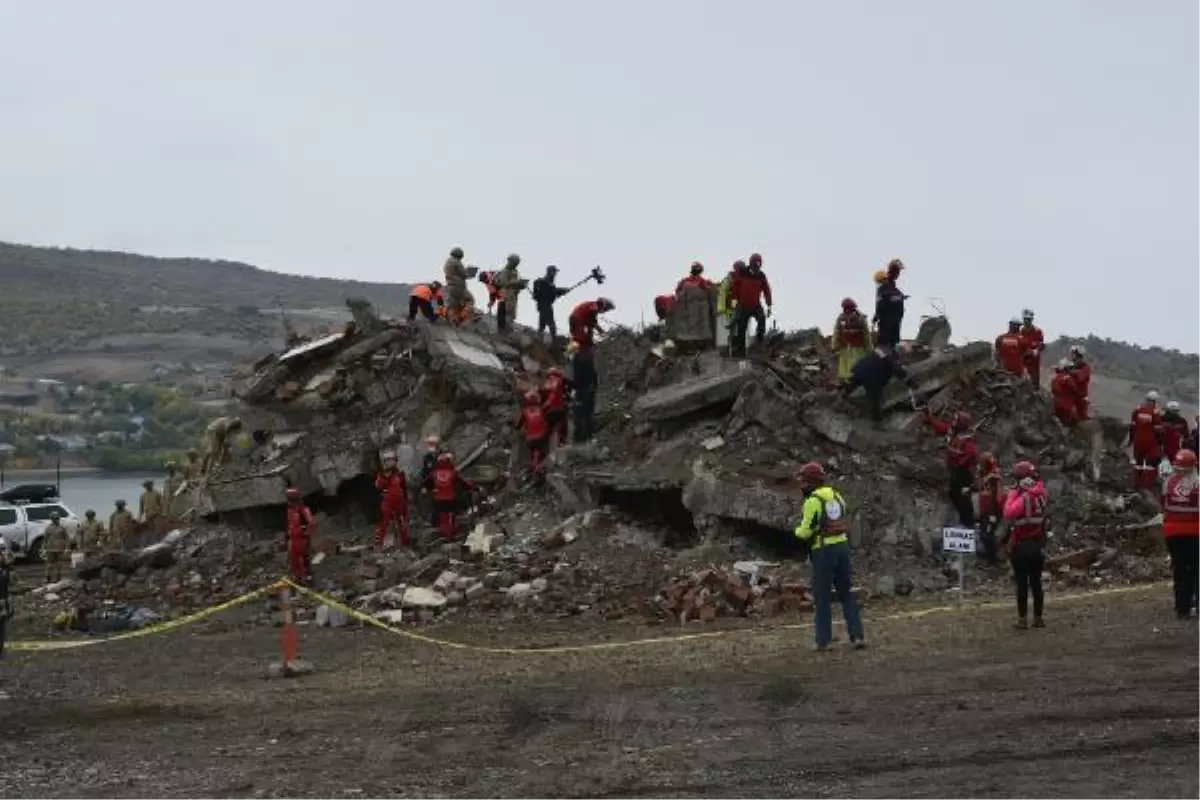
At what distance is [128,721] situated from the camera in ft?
42.0

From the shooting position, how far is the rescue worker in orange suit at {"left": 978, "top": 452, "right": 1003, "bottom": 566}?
20.5m

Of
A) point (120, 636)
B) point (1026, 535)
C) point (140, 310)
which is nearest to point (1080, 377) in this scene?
point (1026, 535)

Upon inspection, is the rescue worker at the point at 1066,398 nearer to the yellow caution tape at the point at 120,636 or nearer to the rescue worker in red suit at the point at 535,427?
the rescue worker in red suit at the point at 535,427

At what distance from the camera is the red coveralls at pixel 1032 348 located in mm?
25719

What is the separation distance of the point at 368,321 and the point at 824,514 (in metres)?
14.7

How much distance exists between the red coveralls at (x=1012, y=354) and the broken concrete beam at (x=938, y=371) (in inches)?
47.7

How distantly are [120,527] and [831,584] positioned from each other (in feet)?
57.1

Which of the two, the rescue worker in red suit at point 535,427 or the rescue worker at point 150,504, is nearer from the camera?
the rescue worker in red suit at point 535,427

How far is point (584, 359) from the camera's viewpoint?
22.7 meters

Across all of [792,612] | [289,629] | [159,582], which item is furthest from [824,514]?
[159,582]

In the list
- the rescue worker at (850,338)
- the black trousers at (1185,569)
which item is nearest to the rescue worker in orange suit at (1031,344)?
the rescue worker at (850,338)

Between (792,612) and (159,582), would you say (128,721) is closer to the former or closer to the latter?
(792,612)

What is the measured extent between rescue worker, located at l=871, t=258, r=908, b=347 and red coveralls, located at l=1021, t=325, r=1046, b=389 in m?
4.05

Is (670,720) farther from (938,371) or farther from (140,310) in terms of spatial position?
(140,310)
